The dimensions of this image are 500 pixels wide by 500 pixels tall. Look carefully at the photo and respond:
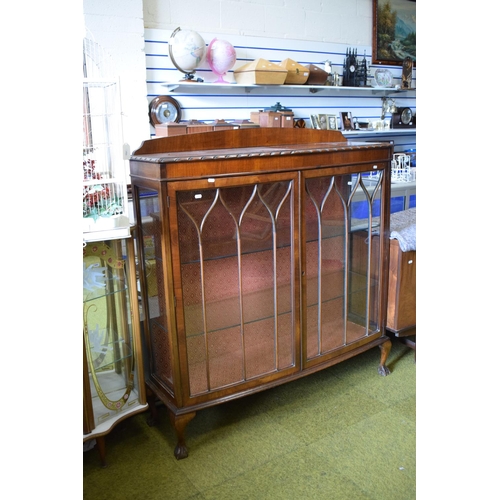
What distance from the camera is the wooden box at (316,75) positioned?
13.9 feet

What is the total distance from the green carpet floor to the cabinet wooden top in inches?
46.8

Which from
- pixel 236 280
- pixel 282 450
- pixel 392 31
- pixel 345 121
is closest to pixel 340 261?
pixel 236 280

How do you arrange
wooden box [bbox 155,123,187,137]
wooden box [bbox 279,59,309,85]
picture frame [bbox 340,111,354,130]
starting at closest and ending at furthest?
wooden box [bbox 155,123,187,137], wooden box [bbox 279,59,309,85], picture frame [bbox 340,111,354,130]

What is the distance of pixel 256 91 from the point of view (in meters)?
4.20

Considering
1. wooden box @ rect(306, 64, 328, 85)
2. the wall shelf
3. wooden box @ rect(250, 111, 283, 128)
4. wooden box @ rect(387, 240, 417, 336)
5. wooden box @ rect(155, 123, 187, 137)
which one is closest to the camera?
wooden box @ rect(387, 240, 417, 336)

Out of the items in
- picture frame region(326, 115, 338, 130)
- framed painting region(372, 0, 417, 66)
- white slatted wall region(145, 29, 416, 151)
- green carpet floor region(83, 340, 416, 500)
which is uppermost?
framed painting region(372, 0, 417, 66)

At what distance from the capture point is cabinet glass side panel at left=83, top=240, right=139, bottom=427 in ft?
6.67

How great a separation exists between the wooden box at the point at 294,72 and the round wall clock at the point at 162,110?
0.96 metres

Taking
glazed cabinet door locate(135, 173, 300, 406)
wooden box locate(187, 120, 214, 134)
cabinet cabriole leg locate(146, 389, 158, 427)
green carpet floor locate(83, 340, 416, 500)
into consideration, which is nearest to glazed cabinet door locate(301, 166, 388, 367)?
glazed cabinet door locate(135, 173, 300, 406)

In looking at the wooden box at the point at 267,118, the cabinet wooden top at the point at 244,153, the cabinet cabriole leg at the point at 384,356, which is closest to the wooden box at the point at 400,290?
the cabinet cabriole leg at the point at 384,356

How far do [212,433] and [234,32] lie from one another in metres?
3.06

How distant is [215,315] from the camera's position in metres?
2.19

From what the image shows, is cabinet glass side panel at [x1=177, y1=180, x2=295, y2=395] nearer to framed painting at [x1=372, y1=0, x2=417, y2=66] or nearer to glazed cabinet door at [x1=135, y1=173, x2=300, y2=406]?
glazed cabinet door at [x1=135, y1=173, x2=300, y2=406]
